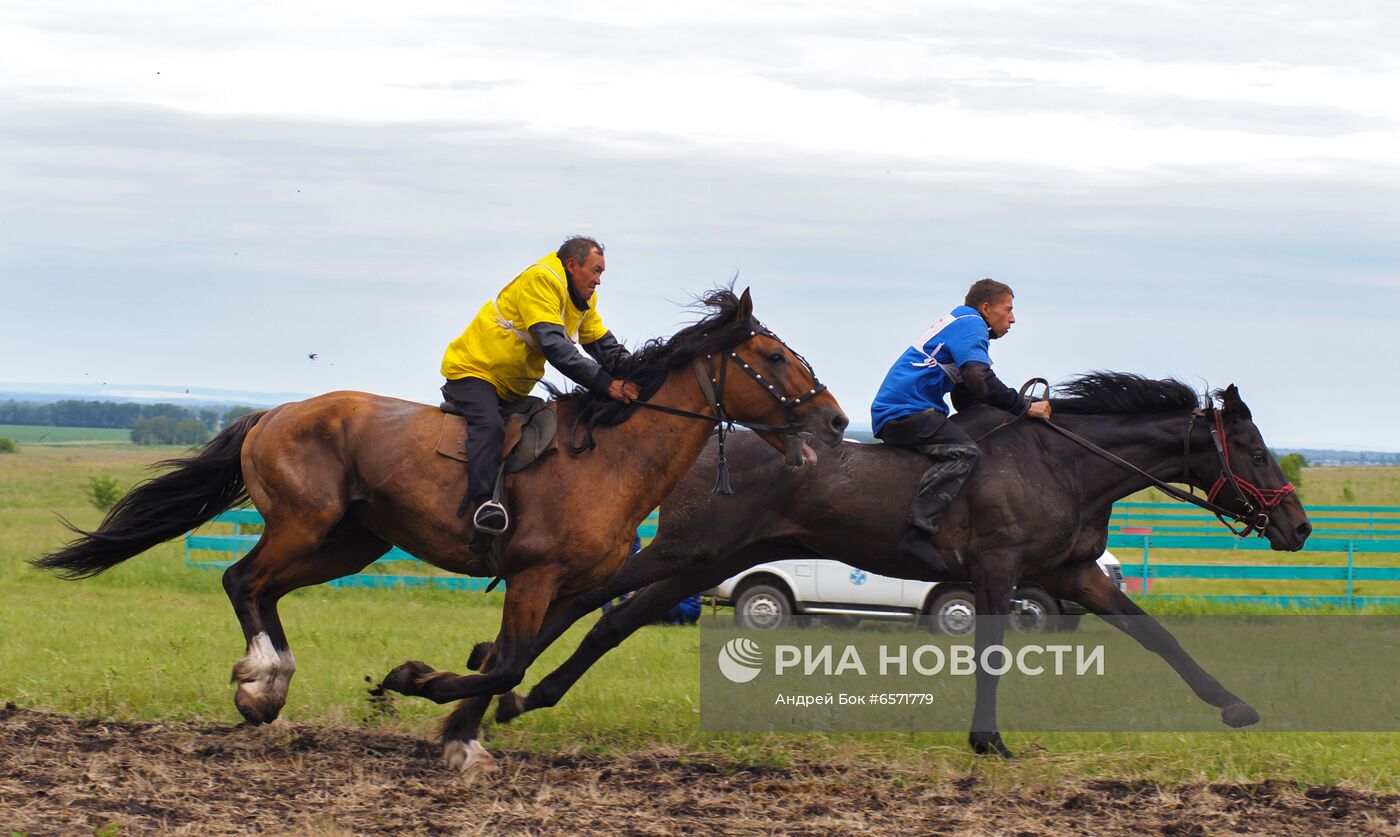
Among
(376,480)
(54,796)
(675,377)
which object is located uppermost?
(675,377)

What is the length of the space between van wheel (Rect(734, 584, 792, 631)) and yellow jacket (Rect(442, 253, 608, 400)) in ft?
27.8

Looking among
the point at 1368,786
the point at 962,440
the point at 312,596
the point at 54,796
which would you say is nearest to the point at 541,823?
the point at 54,796

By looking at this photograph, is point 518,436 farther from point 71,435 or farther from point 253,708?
point 71,435

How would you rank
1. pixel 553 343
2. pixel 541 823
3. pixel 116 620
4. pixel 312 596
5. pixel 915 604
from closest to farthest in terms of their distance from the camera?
1. pixel 541 823
2. pixel 553 343
3. pixel 116 620
4. pixel 915 604
5. pixel 312 596

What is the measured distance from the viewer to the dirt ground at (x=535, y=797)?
19.6 ft

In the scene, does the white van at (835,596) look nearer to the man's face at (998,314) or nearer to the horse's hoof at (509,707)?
the man's face at (998,314)

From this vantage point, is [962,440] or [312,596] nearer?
[962,440]

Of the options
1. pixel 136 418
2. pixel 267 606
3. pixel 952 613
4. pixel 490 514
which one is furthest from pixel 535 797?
pixel 136 418

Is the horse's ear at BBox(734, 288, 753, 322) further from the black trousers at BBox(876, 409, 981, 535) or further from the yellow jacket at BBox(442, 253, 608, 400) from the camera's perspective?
the black trousers at BBox(876, 409, 981, 535)

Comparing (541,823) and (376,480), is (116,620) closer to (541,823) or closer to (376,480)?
(376,480)

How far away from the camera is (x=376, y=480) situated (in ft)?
24.0

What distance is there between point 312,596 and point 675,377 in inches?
448

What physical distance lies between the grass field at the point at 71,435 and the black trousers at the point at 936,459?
9864 cm

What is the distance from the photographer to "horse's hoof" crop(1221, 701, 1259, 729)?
26.1 ft
